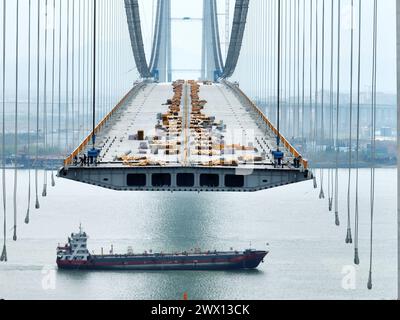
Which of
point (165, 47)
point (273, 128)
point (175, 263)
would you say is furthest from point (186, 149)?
point (165, 47)

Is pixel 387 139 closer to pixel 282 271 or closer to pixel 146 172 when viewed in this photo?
pixel 282 271

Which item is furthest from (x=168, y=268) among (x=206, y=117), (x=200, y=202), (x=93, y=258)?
(x=200, y=202)

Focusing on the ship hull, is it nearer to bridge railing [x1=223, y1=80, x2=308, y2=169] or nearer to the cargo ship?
the cargo ship

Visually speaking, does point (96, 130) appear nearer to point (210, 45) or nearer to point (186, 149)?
point (186, 149)

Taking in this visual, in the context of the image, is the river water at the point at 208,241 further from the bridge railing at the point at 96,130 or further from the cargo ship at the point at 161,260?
the bridge railing at the point at 96,130

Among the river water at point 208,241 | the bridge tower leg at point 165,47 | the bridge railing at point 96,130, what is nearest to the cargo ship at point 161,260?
the river water at point 208,241

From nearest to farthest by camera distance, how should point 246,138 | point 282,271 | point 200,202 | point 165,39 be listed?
point 246,138
point 282,271
point 200,202
point 165,39

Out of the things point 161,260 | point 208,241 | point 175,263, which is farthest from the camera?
point 208,241
